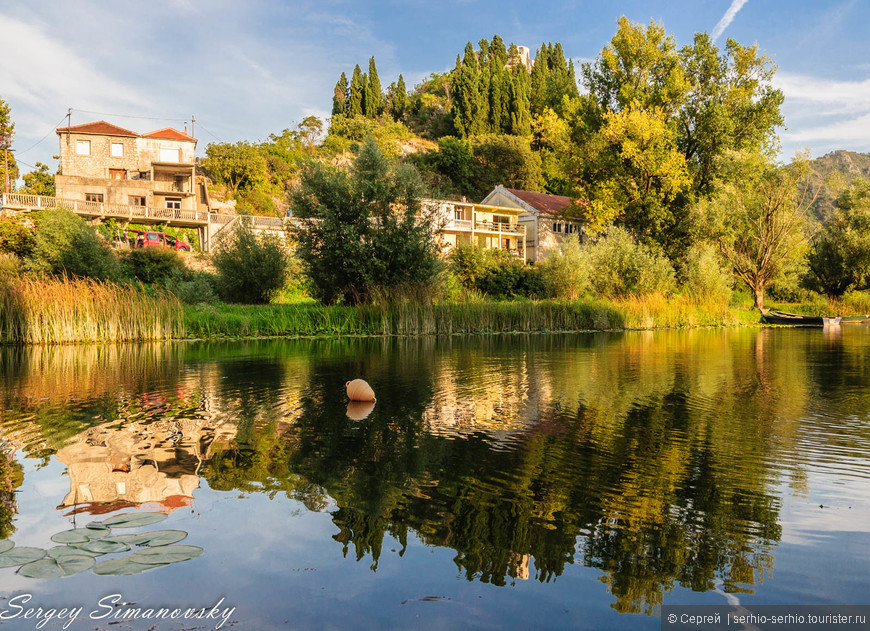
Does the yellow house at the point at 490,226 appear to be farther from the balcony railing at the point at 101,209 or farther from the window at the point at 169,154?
the window at the point at 169,154

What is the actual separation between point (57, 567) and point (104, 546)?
24 centimetres

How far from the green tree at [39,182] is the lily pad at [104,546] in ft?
198

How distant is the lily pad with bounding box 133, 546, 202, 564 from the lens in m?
2.99

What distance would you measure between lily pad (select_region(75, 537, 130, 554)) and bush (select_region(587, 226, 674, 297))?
30089 mm

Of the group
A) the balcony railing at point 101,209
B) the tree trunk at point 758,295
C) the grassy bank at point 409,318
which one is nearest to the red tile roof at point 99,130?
the balcony railing at point 101,209

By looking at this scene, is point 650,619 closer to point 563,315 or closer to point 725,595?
point 725,595

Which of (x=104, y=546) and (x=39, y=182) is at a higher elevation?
(x=39, y=182)

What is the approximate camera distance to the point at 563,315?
26172 millimetres

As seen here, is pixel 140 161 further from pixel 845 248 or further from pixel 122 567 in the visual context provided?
pixel 122 567

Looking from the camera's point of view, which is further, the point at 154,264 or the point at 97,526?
the point at 154,264

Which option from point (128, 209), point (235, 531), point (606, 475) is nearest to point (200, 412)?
point (235, 531)

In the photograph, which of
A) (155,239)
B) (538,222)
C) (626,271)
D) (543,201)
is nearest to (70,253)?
(155,239)

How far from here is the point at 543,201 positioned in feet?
191

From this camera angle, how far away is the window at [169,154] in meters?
57.5
